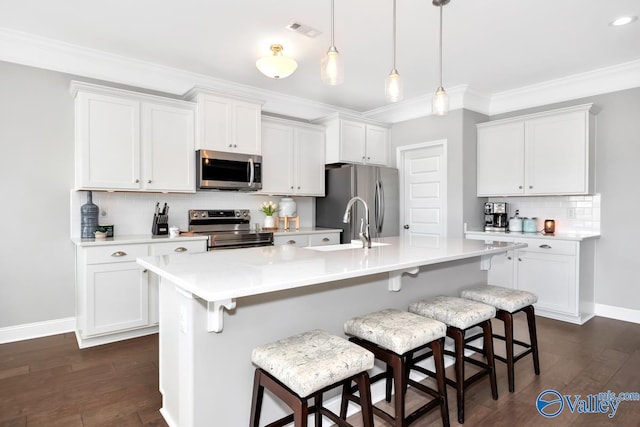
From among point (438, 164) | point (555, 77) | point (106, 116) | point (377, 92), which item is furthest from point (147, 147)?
point (555, 77)

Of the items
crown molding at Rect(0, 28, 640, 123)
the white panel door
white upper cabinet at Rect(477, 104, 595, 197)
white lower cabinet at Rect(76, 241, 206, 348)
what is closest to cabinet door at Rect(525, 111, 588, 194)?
Result: white upper cabinet at Rect(477, 104, 595, 197)

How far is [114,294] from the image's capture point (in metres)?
3.17

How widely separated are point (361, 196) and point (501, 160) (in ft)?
5.87

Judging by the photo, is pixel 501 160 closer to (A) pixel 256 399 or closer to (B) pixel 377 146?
(B) pixel 377 146

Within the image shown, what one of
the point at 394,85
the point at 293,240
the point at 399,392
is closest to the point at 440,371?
the point at 399,392

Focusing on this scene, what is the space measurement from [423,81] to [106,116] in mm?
3370

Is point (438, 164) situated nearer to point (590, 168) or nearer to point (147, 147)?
point (590, 168)

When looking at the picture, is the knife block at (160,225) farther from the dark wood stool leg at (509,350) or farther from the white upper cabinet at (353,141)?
the dark wood stool leg at (509,350)

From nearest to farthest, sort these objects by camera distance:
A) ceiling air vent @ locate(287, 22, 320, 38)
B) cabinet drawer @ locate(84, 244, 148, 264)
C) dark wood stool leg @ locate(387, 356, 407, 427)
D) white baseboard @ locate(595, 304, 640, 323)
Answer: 1. dark wood stool leg @ locate(387, 356, 407, 427)
2. ceiling air vent @ locate(287, 22, 320, 38)
3. cabinet drawer @ locate(84, 244, 148, 264)
4. white baseboard @ locate(595, 304, 640, 323)

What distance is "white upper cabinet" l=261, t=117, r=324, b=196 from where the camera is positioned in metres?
4.47

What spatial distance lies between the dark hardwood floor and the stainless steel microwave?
1.61 m

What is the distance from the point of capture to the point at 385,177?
5016 millimetres

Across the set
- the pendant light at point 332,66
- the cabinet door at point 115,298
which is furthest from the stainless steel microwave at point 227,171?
the pendant light at point 332,66

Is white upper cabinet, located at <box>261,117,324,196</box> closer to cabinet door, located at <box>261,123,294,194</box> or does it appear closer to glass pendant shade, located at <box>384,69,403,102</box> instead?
cabinet door, located at <box>261,123,294,194</box>
